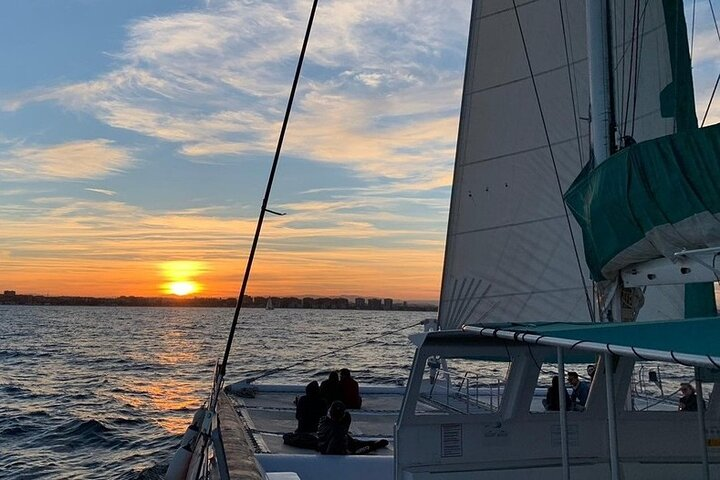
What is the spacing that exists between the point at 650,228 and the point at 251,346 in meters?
57.9

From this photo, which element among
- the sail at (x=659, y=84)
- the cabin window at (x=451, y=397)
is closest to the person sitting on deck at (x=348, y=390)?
the cabin window at (x=451, y=397)

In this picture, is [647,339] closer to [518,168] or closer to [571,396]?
[571,396]

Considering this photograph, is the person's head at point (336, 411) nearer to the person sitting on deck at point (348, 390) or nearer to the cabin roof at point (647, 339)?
the person sitting on deck at point (348, 390)

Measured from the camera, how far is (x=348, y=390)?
1215 centimetres

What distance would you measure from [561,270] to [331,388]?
4355 mm

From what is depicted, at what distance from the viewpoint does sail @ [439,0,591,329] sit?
31.2ft

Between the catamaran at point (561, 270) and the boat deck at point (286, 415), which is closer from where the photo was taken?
the catamaran at point (561, 270)

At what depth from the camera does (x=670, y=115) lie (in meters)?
8.62

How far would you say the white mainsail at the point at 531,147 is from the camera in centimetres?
945

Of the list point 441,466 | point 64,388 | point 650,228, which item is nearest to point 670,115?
point 650,228

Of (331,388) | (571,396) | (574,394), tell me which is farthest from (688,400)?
(331,388)

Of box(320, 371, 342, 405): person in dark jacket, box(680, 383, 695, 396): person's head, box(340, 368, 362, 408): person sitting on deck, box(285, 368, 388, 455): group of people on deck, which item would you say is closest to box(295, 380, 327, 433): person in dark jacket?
box(285, 368, 388, 455): group of people on deck

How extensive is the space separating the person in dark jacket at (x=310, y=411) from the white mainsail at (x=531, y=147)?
7.78 feet

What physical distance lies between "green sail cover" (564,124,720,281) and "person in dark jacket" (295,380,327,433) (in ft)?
16.8
